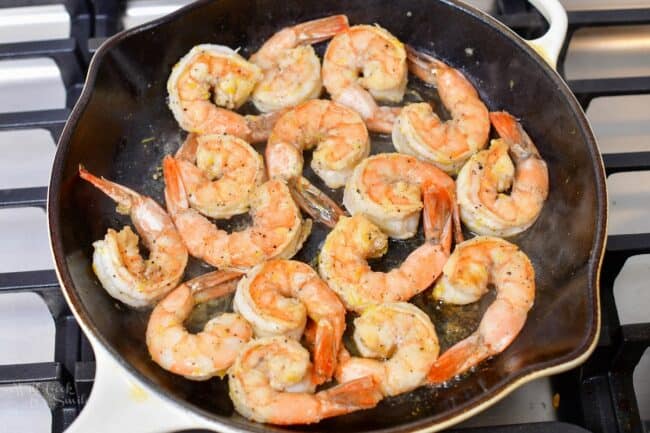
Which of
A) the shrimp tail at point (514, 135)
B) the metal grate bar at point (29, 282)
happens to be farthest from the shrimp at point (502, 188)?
the metal grate bar at point (29, 282)

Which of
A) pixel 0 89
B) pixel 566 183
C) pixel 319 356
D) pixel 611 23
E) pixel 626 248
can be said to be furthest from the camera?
pixel 0 89

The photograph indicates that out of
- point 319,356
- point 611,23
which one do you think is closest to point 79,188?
point 319,356

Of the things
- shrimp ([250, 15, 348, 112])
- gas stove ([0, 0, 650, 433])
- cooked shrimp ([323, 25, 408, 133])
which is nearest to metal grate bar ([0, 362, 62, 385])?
gas stove ([0, 0, 650, 433])

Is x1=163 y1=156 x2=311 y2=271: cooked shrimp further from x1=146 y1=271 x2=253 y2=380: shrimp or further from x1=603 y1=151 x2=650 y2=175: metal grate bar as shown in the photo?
x1=603 y1=151 x2=650 y2=175: metal grate bar

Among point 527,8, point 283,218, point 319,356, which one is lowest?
point 319,356

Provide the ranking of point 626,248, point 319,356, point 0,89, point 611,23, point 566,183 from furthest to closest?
point 0,89 < point 611,23 < point 566,183 < point 626,248 < point 319,356

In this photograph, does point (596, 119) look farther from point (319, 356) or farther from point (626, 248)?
point (319, 356)

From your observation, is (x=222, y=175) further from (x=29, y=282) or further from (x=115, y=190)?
(x=29, y=282)

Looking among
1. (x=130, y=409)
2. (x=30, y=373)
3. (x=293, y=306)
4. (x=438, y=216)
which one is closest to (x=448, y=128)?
(x=438, y=216)

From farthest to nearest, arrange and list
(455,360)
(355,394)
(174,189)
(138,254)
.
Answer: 1. (174,189)
2. (138,254)
3. (455,360)
4. (355,394)
